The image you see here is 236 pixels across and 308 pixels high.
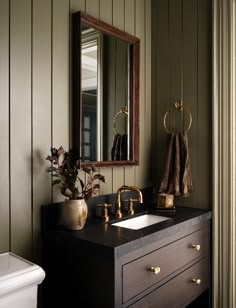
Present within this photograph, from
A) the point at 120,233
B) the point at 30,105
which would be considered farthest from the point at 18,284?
the point at 30,105

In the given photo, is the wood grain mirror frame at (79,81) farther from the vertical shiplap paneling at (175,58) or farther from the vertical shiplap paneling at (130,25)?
the vertical shiplap paneling at (175,58)

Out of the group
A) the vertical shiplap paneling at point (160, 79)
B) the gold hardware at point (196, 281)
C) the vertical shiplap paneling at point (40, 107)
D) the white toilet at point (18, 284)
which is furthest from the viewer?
the vertical shiplap paneling at point (160, 79)

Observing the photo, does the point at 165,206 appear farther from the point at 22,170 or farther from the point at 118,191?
the point at 22,170

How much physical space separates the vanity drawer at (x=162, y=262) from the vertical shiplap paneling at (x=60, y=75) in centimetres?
53

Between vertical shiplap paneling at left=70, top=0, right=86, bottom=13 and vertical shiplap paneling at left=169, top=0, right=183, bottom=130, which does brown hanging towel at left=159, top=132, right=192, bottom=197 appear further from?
vertical shiplap paneling at left=70, top=0, right=86, bottom=13

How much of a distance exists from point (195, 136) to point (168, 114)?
26cm

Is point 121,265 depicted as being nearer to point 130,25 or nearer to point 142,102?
point 142,102

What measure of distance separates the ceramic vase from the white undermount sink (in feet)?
1.20

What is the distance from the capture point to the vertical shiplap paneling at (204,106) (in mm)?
2057

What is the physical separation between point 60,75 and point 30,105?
25 cm

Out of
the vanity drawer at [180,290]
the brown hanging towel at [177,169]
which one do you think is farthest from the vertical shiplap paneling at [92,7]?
the vanity drawer at [180,290]

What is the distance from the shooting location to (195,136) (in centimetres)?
212

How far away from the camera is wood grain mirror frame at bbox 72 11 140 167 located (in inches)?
67.3

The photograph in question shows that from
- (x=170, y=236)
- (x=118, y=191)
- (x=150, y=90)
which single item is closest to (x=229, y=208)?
(x=170, y=236)
